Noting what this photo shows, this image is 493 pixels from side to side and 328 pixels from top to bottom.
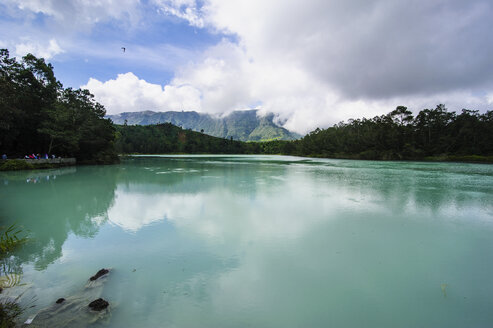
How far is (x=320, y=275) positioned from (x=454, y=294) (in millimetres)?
2493

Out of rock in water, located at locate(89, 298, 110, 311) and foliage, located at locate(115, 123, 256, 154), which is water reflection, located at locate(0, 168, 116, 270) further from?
foliage, located at locate(115, 123, 256, 154)

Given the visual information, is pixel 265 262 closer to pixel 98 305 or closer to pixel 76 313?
pixel 98 305

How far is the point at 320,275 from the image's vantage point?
5.24 m

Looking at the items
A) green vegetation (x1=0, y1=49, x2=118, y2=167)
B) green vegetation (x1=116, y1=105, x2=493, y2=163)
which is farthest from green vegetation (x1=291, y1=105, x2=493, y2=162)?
green vegetation (x1=0, y1=49, x2=118, y2=167)

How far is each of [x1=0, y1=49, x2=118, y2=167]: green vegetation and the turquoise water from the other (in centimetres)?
2487

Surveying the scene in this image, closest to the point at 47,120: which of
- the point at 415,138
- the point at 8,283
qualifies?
the point at 8,283

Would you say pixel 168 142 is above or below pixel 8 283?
above

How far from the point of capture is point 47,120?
3191cm

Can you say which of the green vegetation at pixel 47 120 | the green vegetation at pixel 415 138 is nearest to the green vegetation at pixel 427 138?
the green vegetation at pixel 415 138

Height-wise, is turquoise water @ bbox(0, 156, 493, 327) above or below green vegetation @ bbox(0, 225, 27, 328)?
below

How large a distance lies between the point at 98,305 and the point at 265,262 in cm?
356

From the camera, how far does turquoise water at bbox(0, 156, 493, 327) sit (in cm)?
400

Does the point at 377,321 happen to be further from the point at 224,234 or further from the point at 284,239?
the point at 224,234

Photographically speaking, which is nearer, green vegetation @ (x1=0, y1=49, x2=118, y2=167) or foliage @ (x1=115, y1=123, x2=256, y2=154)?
green vegetation @ (x1=0, y1=49, x2=118, y2=167)
